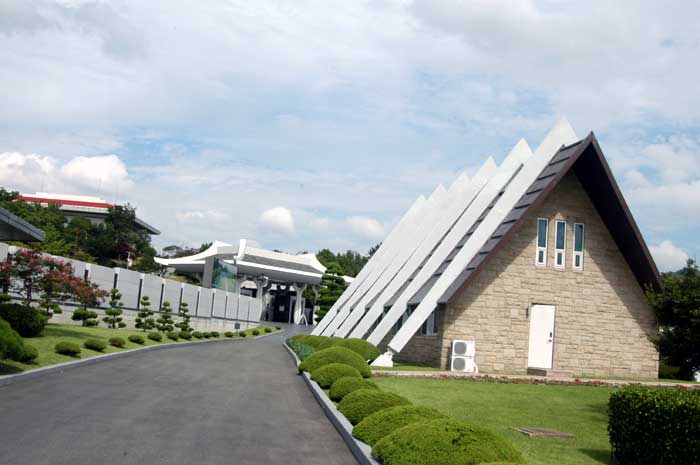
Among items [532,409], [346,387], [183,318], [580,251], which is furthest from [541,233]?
[183,318]

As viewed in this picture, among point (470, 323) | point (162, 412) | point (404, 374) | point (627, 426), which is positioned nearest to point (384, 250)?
point (470, 323)

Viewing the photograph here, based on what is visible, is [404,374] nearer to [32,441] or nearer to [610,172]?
[610,172]

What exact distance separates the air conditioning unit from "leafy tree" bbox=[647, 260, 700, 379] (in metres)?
7.80

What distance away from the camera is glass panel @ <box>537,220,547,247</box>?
85.5 ft

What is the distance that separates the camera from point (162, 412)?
1278cm

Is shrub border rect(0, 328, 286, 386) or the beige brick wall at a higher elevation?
the beige brick wall

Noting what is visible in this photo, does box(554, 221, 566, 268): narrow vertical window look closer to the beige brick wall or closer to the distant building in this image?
the beige brick wall

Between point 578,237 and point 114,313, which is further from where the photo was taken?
point 114,313

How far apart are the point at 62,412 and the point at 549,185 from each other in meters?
17.6

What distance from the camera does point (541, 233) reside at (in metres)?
26.2

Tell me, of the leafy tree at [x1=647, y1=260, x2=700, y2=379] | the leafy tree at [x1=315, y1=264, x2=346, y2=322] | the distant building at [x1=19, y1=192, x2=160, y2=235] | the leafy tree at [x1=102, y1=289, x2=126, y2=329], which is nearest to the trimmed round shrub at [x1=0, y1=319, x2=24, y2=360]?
the leafy tree at [x1=647, y1=260, x2=700, y2=379]

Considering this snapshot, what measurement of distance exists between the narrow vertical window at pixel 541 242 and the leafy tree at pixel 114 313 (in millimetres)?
19799

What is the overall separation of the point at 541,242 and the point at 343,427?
16.5 m

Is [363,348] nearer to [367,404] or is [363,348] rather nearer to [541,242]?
[541,242]
